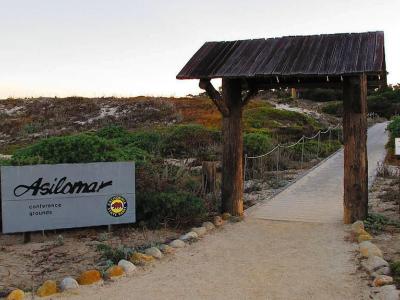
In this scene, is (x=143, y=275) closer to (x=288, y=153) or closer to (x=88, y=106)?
(x=288, y=153)

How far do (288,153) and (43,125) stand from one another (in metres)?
23.9

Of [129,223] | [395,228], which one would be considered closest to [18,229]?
[129,223]

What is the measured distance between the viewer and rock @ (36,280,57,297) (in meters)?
6.31

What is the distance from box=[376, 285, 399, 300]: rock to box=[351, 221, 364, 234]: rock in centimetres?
314

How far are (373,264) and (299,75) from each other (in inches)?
157

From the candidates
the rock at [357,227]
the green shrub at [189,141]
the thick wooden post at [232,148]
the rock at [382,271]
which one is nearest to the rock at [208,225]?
the thick wooden post at [232,148]

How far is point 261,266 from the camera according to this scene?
7.47 metres

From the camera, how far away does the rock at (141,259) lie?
7.60 m

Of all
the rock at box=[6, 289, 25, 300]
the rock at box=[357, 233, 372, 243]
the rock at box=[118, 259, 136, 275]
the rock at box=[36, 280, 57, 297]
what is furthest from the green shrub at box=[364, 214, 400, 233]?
the rock at box=[6, 289, 25, 300]

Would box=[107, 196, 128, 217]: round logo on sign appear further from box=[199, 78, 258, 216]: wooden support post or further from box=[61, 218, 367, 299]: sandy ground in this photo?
box=[199, 78, 258, 216]: wooden support post

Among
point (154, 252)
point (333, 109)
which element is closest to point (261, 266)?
point (154, 252)

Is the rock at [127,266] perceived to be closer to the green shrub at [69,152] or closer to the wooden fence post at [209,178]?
the green shrub at [69,152]

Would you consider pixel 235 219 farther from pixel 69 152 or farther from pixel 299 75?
pixel 69 152

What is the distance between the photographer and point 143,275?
713 cm
